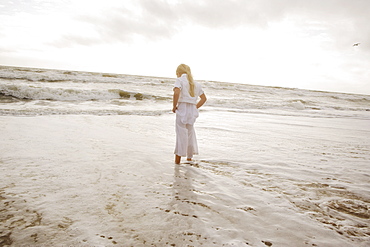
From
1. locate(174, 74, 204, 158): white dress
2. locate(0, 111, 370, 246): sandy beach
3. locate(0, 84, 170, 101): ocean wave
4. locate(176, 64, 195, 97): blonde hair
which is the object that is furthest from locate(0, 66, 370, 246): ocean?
locate(0, 84, 170, 101): ocean wave

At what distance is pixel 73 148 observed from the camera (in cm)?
425

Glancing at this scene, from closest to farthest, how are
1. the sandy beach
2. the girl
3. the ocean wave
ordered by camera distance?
the sandy beach, the girl, the ocean wave

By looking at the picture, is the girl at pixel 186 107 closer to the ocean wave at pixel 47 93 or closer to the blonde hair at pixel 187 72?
the blonde hair at pixel 187 72

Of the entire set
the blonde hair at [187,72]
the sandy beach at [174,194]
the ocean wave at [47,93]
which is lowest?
the sandy beach at [174,194]

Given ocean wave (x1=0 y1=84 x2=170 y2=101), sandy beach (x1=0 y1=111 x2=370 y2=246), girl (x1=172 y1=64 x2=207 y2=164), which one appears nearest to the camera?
sandy beach (x1=0 y1=111 x2=370 y2=246)

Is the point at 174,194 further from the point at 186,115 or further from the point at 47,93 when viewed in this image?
the point at 47,93

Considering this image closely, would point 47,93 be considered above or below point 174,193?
above

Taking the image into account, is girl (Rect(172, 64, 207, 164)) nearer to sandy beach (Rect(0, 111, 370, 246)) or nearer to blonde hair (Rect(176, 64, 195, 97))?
blonde hair (Rect(176, 64, 195, 97))

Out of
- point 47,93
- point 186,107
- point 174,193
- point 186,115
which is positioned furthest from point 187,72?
point 47,93

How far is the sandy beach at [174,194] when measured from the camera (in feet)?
6.22

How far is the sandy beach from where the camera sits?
1895mm

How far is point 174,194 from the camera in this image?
2672 mm

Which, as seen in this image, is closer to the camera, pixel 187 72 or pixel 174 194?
pixel 174 194

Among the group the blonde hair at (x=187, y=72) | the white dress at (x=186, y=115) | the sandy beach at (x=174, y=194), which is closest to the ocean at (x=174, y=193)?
the sandy beach at (x=174, y=194)
